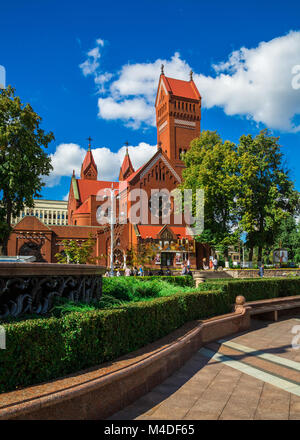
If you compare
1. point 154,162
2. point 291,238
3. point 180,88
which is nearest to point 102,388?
point 154,162

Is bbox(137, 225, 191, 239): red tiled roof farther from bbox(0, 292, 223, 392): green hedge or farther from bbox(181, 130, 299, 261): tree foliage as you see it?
bbox(0, 292, 223, 392): green hedge

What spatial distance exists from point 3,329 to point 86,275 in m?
2.58

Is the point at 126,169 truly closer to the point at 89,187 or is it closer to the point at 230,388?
the point at 89,187

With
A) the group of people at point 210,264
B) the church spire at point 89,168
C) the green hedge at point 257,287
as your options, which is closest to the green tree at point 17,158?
the green hedge at point 257,287

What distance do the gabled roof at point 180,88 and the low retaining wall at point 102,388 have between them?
52209 mm

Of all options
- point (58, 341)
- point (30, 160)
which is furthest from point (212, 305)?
point (30, 160)

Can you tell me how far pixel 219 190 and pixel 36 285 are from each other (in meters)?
28.4

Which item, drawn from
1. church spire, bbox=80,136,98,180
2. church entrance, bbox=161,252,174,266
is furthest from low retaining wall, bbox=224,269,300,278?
church spire, bbox=80,136,98,180

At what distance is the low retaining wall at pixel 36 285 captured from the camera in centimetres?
441

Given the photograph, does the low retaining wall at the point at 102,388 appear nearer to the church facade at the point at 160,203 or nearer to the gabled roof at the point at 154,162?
the church facade at the point at 160,203

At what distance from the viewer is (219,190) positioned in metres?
31.8

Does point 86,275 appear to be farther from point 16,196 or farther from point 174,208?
point 174,208

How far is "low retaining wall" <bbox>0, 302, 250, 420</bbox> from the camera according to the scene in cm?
317

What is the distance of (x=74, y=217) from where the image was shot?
53625 mm
